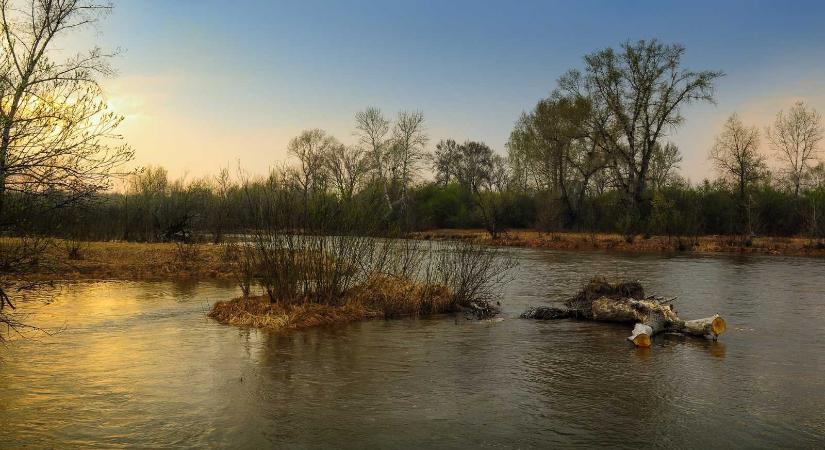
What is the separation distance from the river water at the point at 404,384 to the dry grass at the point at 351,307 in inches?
22.3

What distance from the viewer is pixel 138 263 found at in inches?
919

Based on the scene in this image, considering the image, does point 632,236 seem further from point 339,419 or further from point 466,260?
point 339,419

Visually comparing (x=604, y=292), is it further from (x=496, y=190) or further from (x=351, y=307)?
(x=496, y=190)

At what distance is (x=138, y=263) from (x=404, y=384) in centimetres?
1792

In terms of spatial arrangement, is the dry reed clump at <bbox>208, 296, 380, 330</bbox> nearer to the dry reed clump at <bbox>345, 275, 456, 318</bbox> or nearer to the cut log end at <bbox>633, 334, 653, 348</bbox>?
the dry reed clump at <bbox>345, 275, 456, 318</bbox>

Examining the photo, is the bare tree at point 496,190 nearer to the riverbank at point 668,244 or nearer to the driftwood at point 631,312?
the riverbank at point 668,244

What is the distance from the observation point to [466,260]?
1644cm

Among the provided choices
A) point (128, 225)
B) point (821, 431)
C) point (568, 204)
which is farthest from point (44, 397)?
point (568, 204)

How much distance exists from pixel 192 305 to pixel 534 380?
411 inches

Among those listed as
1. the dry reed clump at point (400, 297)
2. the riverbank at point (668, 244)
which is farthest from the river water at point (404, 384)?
the riverbank at point (668, 244)

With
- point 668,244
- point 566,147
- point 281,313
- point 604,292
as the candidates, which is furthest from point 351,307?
point 566,147

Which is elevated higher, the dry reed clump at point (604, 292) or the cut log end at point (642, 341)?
the dry reed clump at point (604, 292)

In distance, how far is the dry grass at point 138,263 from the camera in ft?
70.5

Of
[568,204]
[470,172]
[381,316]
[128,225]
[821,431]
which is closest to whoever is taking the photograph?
[821,431]
